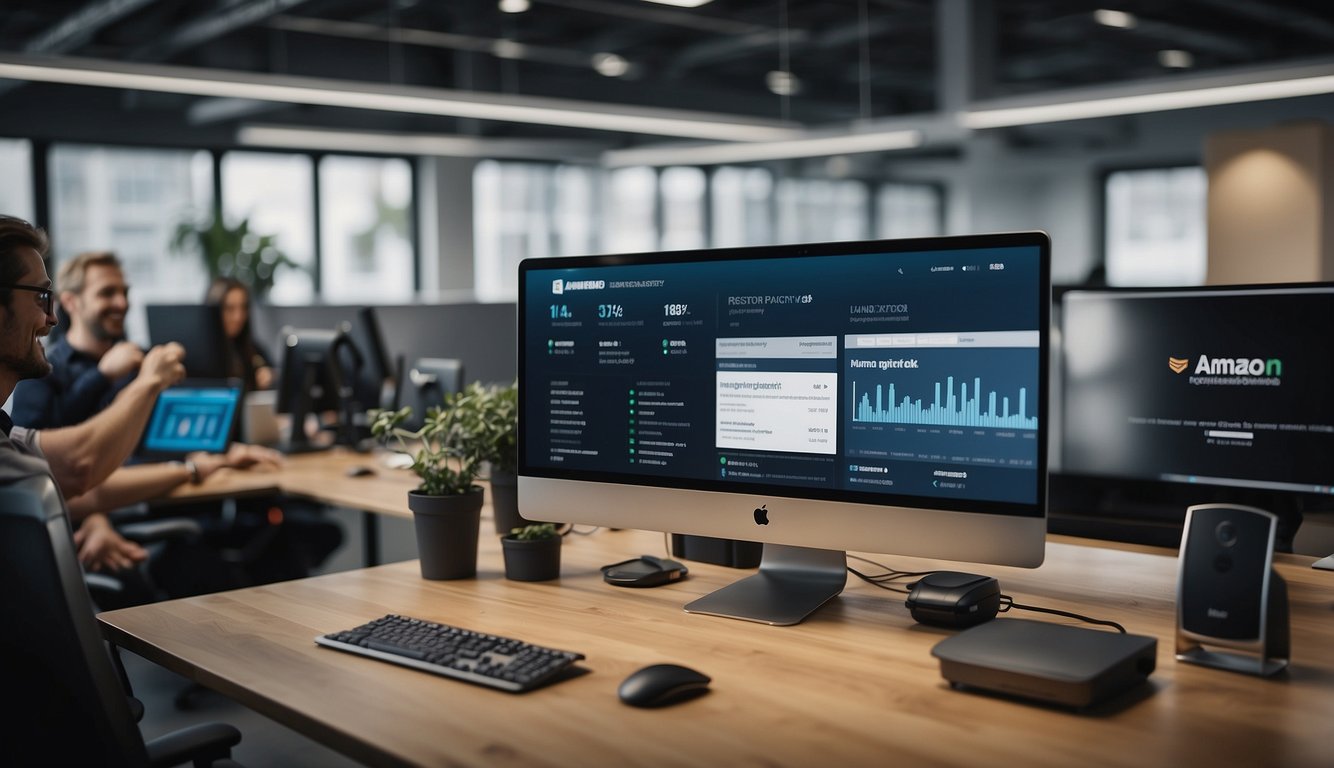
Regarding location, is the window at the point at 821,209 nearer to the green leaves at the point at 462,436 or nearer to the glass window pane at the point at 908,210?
the glass window pane at the point at 908,210

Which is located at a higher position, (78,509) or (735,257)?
(735,257)

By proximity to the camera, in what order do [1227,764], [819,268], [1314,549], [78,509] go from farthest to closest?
1. [78,509]
2. [1314,549]
3. [819,268]
4. [1227,764]

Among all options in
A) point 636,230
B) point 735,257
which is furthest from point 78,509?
point 636,230

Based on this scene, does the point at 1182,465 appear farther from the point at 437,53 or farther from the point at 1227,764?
the point at 437,53

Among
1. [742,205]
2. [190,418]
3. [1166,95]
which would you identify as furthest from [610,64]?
[190,418]

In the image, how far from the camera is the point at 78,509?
8.87ft

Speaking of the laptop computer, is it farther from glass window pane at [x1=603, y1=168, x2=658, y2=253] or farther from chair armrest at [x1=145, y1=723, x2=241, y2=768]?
glass window pane at [x1=603, y1=168, x2=658, y2=253]

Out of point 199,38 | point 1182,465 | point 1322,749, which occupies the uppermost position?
point 199,38

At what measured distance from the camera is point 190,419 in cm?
338

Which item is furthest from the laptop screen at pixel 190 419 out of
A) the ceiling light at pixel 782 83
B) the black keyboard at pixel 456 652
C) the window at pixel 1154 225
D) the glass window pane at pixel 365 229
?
the window at pixel 1154 225

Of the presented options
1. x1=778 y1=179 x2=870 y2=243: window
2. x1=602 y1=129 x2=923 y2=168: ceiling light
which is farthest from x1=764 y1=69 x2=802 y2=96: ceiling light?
x1=602 y1=129 x2=923 y2=168: ceiling light

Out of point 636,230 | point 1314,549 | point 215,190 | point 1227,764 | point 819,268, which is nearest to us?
point 1227,764

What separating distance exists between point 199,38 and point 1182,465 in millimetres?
7508

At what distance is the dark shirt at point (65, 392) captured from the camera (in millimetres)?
3043
